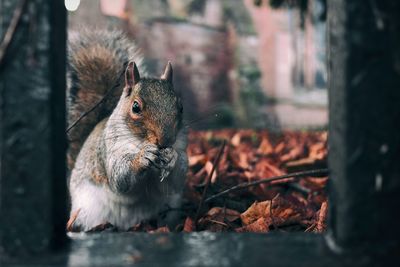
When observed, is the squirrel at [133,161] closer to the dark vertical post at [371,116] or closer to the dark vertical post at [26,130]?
the dark vertical post at [26,130]

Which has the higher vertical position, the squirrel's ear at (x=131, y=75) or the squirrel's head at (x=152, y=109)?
the squirrel's ear at (x=131, y=75)

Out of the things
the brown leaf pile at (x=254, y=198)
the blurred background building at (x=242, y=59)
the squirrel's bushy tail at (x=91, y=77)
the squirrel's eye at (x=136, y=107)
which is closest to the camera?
the brown leaf pile at (x=254, y=198)

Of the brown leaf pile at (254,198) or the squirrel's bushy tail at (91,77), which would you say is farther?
the squirrel's bushy tail at (91,77)

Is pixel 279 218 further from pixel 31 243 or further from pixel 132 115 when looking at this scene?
pixel 31 243

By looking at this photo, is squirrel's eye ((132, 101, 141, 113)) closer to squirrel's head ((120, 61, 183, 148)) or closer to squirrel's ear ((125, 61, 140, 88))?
squirrel's head ((120, 61, 183, 148))

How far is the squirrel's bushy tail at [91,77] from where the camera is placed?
170 cm

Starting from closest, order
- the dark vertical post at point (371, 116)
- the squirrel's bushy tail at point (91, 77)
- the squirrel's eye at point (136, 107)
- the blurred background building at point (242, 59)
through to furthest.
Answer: the dark vertical post at point (371, 116) < the squirrel's eye at point (136, 107) < the squirrel's bushy tail at point (91, 77) < the blurred background building at point (242, 59)

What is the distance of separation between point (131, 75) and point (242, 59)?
532 centimetres

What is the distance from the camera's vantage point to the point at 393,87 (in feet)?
2.00

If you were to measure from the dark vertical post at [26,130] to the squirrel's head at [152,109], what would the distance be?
2.00 ft

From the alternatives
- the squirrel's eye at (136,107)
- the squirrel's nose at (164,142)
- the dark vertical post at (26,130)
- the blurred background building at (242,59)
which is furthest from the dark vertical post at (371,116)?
the blurred background building at (242,59)

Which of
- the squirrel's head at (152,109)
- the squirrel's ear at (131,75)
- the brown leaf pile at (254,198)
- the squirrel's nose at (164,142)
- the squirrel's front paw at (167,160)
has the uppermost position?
the squirrel's ear at (131,75)

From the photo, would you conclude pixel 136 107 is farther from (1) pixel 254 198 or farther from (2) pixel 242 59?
(2) pixel 242 59

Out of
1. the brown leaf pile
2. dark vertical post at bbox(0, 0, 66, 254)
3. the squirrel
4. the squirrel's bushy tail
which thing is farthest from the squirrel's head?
dark vertical post at bbox(0, 0, 66, 254)
